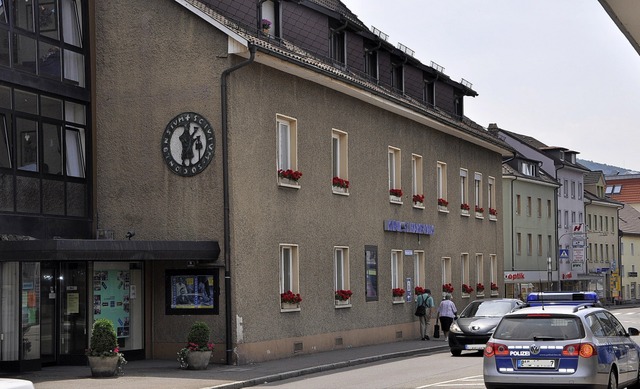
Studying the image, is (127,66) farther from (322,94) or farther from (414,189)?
(414,189)

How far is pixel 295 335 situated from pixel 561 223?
194 ft

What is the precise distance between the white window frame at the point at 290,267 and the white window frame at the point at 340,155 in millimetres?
3633

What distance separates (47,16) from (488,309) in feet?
48.2

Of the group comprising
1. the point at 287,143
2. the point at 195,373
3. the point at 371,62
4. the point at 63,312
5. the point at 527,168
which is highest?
the point at 371,62

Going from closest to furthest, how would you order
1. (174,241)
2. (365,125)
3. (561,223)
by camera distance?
(174,241) → (365,125) → (561,223)

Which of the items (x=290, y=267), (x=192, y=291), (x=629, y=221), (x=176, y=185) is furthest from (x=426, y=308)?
(x=629, y=221)

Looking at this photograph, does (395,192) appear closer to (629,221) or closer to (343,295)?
(343,295)

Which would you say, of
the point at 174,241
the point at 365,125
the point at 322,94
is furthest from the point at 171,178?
the point at 365,125

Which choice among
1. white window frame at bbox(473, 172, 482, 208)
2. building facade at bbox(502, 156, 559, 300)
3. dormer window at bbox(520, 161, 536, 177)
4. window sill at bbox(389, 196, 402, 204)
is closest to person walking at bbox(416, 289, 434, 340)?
window sill at bbox(389, 196, 402, 204)

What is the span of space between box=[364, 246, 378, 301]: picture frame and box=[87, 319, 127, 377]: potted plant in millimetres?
12178

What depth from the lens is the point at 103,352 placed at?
856 inches

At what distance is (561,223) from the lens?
275ft

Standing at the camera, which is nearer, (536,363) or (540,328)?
(536,363)

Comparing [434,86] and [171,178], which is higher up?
[434,86]
